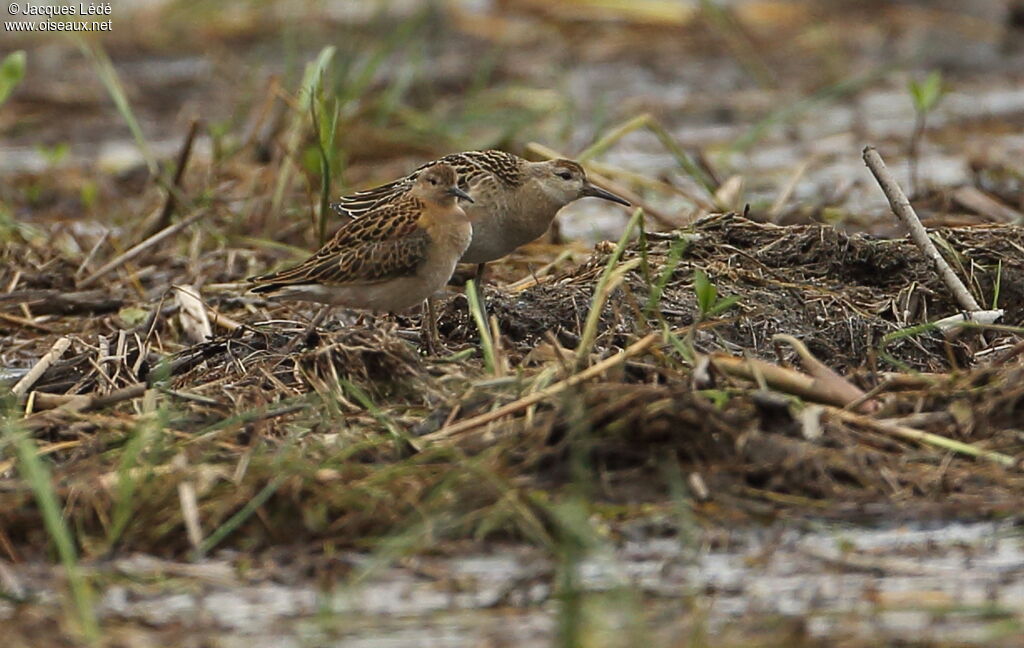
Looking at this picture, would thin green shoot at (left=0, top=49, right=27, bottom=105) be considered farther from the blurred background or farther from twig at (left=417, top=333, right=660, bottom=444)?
twig at (left=417, top=333, right=660, bottom=444)

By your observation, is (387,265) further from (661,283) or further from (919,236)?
(919,236)

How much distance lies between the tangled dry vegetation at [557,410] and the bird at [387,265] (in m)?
0.22

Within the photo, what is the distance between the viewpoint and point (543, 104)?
450 inches

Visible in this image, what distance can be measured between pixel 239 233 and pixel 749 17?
838 cm

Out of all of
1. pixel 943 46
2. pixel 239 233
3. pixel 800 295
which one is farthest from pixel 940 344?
pixel 943 46

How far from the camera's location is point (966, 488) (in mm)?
4730

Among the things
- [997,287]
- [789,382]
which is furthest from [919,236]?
[789,382]

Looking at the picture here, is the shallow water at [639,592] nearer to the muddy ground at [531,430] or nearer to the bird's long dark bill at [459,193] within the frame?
the muddy ground at [531,430]

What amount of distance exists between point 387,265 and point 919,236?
1.96 m

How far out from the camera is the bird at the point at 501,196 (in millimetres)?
6891

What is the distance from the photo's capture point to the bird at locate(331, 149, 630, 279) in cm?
689

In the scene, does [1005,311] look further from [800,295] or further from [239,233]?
[239,233]

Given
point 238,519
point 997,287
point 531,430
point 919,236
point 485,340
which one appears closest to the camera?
point 238,519

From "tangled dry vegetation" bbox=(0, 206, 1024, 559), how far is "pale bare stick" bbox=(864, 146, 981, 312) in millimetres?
181
